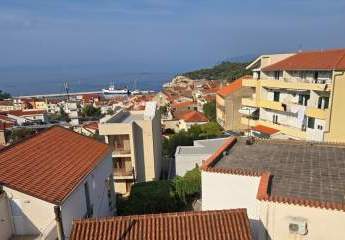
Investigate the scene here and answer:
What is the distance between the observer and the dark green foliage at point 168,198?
77.4 feet

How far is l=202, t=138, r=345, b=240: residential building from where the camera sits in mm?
11617

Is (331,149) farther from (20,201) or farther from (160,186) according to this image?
(20,201)

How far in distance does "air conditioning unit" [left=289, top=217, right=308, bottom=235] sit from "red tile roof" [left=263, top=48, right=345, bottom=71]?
2207 cm

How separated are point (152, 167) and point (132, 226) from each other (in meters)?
20.9

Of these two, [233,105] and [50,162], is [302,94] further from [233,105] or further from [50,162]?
[50,162]

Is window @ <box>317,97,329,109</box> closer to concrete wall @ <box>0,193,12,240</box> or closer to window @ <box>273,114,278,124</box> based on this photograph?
window @ <box>273,114,278,124</box>

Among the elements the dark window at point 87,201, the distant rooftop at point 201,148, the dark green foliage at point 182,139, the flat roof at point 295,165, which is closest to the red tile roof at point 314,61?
the distant rooftop at point 201,148

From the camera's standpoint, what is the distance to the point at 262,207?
12.1 meters

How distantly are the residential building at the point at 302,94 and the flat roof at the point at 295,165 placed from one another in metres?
14.6

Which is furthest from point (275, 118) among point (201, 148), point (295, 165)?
point (295, 165)

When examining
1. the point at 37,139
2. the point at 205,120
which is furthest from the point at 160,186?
the point at 205,120

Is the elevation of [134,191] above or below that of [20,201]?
below

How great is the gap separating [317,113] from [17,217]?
28067mm

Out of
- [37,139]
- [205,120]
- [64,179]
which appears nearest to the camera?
[64,179]
